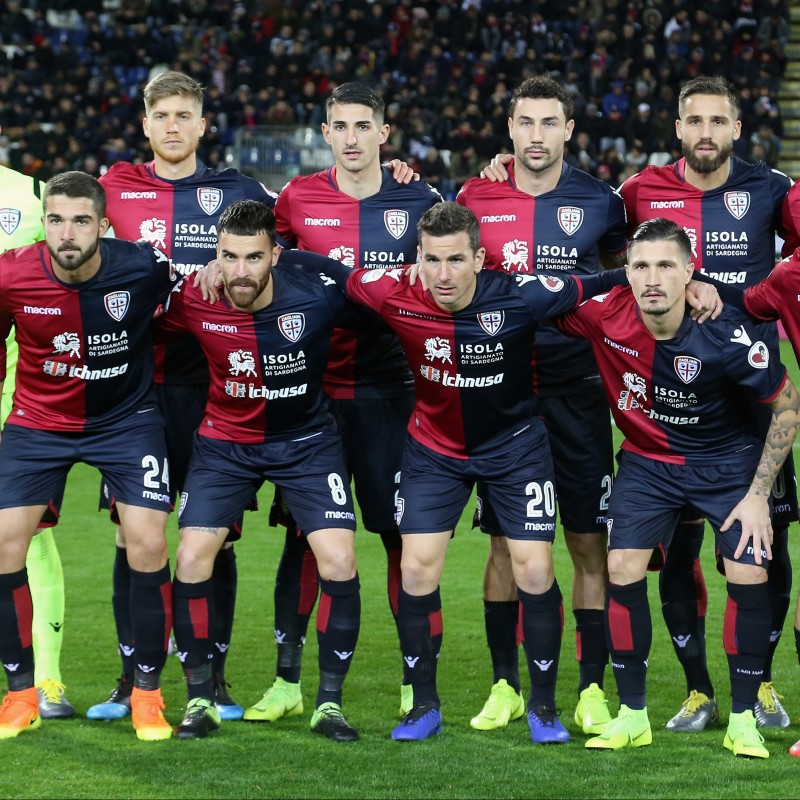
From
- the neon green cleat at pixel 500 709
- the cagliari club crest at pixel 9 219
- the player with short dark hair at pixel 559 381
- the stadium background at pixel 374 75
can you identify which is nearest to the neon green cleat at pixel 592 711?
the player with short dark hair at pixel 559 381

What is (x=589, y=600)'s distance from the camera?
19.6 ft

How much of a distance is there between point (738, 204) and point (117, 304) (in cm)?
265

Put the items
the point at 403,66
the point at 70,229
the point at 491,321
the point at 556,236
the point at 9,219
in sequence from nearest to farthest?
1. the point at 70,229
2. the point at 491,321
3. the point at 556,236
4. the point at 9,219
5. the point at 403,66

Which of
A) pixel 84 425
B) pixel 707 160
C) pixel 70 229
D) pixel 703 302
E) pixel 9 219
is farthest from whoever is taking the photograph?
pixel 9 219

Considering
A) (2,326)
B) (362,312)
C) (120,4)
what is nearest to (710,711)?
(362,312)

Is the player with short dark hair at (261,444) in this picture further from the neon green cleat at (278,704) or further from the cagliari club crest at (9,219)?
the cagliari club crest at (9,219)

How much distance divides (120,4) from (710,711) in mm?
22230

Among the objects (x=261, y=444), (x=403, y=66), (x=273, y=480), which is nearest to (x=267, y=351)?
(x=261, y=444)

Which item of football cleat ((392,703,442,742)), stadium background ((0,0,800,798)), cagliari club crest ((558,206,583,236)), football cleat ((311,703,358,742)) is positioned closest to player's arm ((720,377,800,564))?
cagliari club crest ((558,206,583,236))

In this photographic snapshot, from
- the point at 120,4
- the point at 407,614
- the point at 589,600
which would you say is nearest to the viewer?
the point at 407,614

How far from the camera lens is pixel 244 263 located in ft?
18.1

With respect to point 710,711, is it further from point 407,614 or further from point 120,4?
point 120,4

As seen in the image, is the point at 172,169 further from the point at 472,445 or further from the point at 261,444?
the point at 472,445

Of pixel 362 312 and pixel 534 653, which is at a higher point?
pixel 362 312
